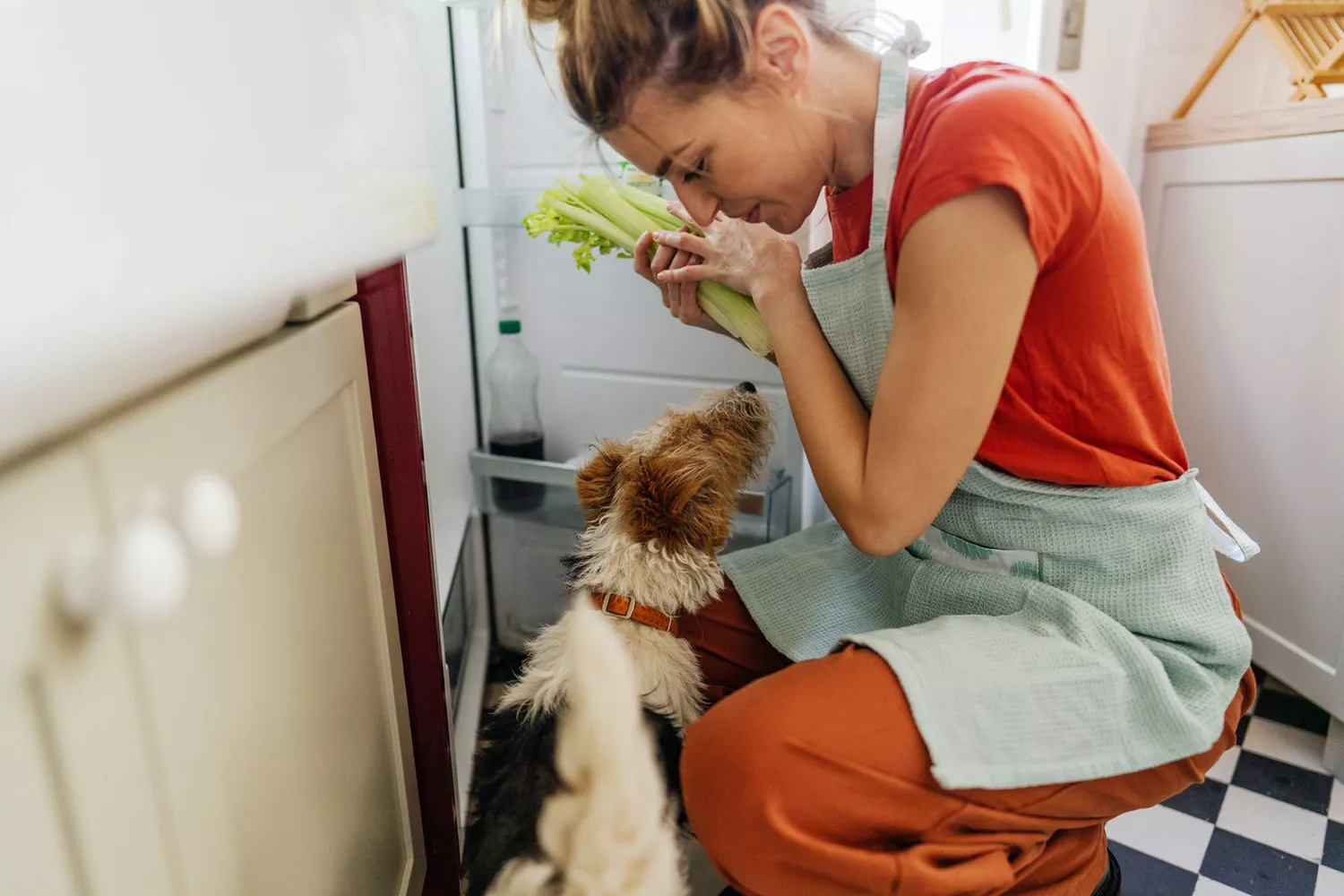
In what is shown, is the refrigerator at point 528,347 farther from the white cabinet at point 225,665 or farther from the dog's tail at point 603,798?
the dog's tail at point 603,798

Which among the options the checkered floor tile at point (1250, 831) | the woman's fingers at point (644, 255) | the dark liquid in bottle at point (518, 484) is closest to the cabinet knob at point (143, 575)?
the woman's fingers at point (644, 255)

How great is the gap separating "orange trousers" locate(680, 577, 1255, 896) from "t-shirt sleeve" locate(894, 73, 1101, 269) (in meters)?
0.36

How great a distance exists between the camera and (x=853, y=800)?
25.7 inches

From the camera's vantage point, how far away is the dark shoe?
2.75 feet

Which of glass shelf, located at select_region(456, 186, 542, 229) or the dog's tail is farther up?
glass shelf, located at select_region(456, 186, 542, 229)

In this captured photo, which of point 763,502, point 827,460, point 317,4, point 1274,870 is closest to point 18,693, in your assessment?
point 317,4

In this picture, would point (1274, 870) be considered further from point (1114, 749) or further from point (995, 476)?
point (995, 476)

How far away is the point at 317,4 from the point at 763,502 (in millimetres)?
1117

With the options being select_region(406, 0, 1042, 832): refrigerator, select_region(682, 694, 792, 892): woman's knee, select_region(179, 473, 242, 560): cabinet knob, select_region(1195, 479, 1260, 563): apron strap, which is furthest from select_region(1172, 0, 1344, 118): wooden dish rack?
select_region(179, 473, 242, 560): cabinet knob

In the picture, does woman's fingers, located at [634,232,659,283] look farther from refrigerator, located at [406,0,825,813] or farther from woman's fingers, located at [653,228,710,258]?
refrigerator, located at [406,0,825,813]

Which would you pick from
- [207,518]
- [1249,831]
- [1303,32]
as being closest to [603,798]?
[207,518]

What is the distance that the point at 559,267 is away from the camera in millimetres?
1585

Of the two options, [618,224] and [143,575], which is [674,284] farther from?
[143,575]

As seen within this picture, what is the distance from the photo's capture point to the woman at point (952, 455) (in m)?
0.63
